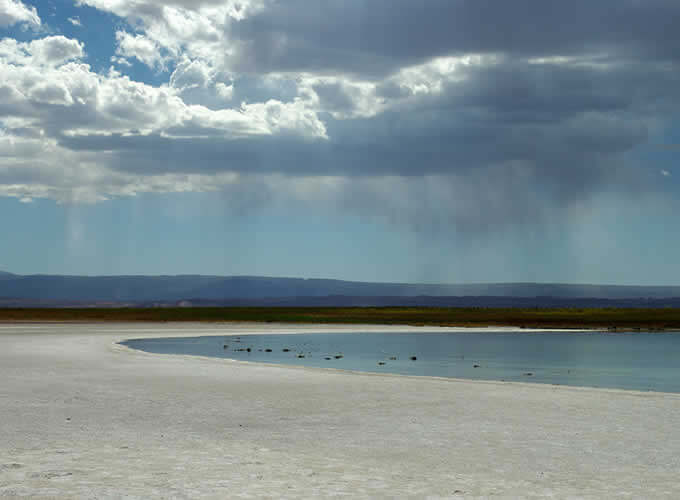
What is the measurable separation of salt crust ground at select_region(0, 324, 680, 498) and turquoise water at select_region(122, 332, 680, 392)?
25.9ft

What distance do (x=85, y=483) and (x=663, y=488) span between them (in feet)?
27.3

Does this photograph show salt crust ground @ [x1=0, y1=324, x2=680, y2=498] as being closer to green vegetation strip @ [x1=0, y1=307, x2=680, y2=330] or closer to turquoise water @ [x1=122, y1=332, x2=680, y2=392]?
turquoise water @ [x1=122, y1=332, x2=680, y2=392]

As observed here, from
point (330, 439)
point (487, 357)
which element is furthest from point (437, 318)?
point (330, 439)

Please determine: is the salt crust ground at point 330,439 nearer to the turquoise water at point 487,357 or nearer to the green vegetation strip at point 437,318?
the turquoise water at point 487,357

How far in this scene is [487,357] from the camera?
155 feet

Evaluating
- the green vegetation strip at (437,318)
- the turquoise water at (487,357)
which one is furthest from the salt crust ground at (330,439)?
the green vegetation strip at (437,318)

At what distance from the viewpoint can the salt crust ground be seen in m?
11.9

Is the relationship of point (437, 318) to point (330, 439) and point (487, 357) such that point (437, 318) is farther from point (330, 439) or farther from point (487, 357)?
point (330, 439)

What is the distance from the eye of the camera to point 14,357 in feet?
130

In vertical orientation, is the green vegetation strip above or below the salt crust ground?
below

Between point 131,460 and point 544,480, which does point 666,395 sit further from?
point 131,460

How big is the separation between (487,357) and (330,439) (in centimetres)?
3215

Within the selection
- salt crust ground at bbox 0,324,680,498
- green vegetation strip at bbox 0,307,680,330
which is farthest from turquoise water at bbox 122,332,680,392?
green vegetation strip at bbox 0,307,680,330

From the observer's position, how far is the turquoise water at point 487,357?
1379 inches
